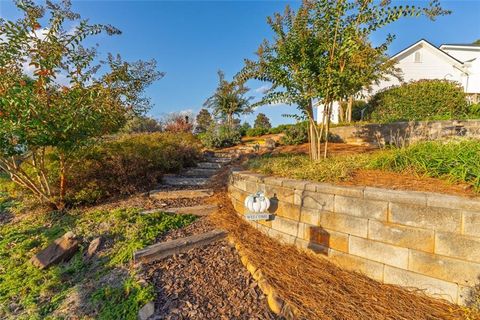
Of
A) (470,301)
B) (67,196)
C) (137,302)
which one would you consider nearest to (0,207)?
(67,196)

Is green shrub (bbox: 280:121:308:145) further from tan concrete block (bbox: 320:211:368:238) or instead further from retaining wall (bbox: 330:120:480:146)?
tan concrete block (bbox: 320:211:368:238)

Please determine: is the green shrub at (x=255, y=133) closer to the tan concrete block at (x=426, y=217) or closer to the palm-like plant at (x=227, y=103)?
the palm-like plant at (x=227, y=103)

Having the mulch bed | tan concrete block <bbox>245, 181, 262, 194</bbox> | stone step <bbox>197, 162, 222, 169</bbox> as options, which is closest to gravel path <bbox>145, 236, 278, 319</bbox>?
the mulch bed

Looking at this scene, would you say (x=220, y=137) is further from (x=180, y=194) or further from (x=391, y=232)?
(x=391, y=232)

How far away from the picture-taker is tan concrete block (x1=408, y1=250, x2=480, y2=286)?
1.95 meters

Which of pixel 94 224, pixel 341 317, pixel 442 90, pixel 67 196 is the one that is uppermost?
pixel 442 90

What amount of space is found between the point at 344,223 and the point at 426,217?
67cm

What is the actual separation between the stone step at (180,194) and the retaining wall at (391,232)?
1.88 metres

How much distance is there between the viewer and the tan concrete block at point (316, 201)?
2643 mm

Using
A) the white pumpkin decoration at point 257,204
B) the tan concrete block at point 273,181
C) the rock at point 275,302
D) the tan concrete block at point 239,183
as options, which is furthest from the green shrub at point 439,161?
the rock at point 275,302

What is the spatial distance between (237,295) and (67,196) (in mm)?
3375

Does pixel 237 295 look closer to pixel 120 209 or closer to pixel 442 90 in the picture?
pixel 120 209

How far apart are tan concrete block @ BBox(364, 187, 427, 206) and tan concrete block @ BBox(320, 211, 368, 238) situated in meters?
0.25

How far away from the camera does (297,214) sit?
291cm
